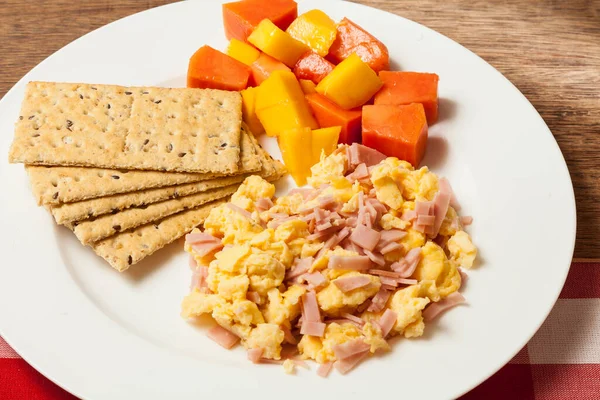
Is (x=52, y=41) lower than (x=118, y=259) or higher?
higher

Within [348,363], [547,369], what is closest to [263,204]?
[348,363]

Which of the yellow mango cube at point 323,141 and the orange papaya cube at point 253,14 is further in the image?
the orange papaya cube at point 253,14

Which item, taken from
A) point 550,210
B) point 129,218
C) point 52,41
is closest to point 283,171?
point 129,218

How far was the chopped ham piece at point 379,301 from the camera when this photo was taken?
209cm

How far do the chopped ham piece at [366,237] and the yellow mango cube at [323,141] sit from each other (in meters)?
0.54

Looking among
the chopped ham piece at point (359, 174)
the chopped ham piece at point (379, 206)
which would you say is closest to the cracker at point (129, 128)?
the chopped ham piece at point (359, 174)

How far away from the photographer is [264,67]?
2.82m

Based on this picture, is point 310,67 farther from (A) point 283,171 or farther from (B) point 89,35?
(B) point 89,35

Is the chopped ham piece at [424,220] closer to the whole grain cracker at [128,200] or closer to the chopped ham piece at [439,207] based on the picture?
the chopped ham piece at [439,207]

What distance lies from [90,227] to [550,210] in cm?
164

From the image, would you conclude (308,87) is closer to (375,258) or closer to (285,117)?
(285,117)

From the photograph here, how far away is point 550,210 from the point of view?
2357 millimetres

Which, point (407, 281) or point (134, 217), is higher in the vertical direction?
point (134, 217)

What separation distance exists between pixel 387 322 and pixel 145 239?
92 cm
